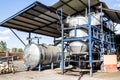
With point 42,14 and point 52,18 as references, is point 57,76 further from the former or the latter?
point 52,18

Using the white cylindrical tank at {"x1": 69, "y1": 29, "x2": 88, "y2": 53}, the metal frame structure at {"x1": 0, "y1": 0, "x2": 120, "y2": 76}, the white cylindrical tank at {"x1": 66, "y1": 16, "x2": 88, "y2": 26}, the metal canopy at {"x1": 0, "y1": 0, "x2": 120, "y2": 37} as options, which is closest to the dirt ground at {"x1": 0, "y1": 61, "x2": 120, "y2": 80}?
the metal frame structure at {"x1": 0, "y1": 0, "x2": 120, "y2": 76}

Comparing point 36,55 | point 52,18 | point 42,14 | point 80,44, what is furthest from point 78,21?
point 36,55

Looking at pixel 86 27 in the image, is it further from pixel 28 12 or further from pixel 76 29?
pixel 28 12

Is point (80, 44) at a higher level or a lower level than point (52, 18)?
lower

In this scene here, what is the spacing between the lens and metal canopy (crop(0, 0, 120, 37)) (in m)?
16.9

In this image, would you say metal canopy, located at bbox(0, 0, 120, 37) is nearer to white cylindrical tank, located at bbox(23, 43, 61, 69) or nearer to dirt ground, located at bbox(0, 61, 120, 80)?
white cylindrical tank, located at bbox(23, 43, 61, 69)

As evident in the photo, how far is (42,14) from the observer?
709 inches

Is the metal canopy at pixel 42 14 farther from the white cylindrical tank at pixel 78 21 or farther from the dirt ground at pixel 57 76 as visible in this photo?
the dirt ground at pixel 57 76

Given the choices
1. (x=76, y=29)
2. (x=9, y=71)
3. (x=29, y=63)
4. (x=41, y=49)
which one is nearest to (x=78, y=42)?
(x=76, y=29)

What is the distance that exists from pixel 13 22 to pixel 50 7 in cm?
391

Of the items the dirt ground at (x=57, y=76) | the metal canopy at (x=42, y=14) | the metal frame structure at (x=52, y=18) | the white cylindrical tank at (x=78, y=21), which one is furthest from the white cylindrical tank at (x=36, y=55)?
the white cylindrical tank at (x=78, y=21)

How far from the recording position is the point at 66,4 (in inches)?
721

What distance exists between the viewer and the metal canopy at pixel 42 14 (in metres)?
16.9

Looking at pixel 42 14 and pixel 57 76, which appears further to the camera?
pixel 42 14
